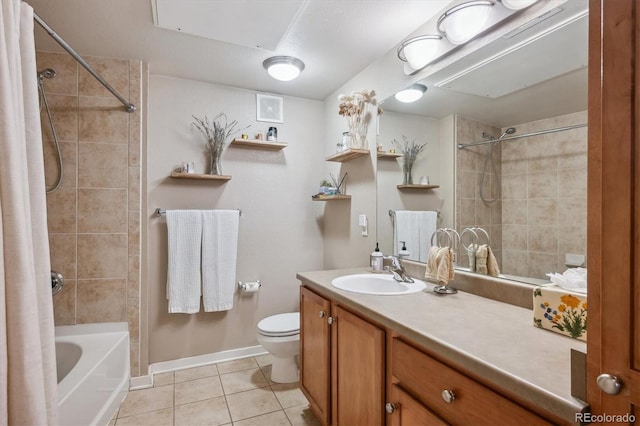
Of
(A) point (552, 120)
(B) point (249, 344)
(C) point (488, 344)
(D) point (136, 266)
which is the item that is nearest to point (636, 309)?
(C) point (488, 344)

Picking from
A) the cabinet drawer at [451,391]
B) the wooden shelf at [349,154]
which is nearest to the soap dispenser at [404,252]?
the wooden shelf at [349,154]

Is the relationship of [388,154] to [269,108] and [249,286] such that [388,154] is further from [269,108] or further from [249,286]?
[249,286]

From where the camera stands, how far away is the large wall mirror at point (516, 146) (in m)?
1.20

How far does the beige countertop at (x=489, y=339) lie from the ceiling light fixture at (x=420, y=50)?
1285 mm

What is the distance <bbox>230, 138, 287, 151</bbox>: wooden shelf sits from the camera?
8.87ft

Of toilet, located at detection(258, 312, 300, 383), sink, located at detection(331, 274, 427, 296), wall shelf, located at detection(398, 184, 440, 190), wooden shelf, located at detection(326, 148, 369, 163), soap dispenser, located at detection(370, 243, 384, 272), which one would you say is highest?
wooden shelf, located at detection(326, 148, 369, 163)

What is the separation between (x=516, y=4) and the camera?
1.36m

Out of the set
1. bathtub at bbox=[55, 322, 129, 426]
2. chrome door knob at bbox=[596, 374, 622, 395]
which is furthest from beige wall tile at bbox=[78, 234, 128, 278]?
chrome door knob at bbox=[596, 374, 622, 395]

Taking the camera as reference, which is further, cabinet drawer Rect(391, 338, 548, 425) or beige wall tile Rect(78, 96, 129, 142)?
beige wall tile Rect(78, 96, 129, 142)

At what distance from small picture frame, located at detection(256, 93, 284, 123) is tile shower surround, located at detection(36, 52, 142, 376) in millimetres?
945

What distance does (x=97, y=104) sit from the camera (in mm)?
2250

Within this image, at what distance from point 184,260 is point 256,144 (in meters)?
1.13

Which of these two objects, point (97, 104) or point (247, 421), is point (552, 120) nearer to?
point (247, 421)

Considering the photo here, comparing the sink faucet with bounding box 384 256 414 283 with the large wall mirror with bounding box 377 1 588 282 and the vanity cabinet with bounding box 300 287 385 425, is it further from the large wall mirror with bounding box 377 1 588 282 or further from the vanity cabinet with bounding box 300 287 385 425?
the vanity cabinet with bounding box 300 287 385 425
